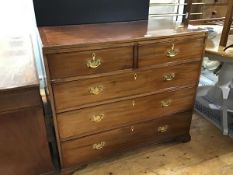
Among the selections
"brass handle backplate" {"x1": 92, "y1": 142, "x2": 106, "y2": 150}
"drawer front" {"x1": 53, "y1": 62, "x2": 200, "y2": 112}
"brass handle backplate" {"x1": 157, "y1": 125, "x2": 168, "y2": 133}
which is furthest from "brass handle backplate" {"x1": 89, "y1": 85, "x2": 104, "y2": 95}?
"brass handle backplate" {"x1": 157, "y1": 125, "x2": 168, "y2": 133}

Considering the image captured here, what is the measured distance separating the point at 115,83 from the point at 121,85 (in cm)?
4

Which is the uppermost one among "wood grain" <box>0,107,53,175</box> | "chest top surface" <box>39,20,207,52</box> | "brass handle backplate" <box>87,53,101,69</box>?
"chest top surface" <box>39,20,207,52</box>

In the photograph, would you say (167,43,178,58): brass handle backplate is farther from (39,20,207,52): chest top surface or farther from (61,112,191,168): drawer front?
(61,112,191,168): drawer front

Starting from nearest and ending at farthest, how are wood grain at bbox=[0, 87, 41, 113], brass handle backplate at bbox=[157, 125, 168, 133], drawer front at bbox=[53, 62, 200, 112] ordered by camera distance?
wood grain at bbox=[0, 87, 41, 113] → drawer front at bbox=[53, 62, 200, 112] → brass handle backplate at bbox=[157, 125, 168, 133]

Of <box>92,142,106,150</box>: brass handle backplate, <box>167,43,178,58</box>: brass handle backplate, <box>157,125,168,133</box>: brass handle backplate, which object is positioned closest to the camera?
<box>167,43,178,58</box>: brass handle backplate

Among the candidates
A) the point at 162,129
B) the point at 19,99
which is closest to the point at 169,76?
the point at 162,129

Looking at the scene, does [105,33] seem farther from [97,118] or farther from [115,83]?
[97,118]

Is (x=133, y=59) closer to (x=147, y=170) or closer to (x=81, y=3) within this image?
(x=81, y=3)

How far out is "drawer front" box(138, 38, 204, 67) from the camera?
120 centimetres

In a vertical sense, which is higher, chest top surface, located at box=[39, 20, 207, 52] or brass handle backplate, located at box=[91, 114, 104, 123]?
chest top surface, located at box=[39, 20, 207, 52]

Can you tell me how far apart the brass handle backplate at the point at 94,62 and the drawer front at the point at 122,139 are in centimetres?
45

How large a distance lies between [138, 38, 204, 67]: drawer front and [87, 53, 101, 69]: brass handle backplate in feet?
0.74

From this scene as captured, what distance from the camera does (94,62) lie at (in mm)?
1109

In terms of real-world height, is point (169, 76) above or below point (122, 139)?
above
